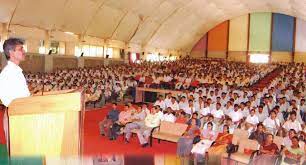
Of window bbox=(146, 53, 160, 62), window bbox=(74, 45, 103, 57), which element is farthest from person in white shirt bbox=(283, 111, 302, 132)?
window bbox=(146, 53, 160, 62)

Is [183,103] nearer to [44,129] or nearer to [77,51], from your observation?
[44,129]

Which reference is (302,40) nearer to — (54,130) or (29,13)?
(29,13)

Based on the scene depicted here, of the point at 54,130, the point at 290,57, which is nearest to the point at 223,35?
the point at 290,57

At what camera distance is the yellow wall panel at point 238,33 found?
139ft

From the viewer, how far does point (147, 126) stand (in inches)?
386

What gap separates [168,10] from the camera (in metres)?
33.7

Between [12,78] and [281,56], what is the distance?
41.7 meters

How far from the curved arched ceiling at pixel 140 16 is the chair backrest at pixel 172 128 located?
1363 centimetres

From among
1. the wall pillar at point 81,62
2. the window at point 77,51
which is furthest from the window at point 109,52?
the window at point 77,51

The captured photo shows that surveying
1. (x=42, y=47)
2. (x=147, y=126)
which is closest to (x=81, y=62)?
(x=42, y=47)

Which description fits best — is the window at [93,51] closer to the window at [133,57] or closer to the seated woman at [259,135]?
the window at [133,57]

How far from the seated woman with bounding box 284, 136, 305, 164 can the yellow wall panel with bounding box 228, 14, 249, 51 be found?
36.8 metres

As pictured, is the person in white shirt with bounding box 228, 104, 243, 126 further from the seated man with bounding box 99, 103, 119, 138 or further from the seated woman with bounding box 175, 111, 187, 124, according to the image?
the seated man with bounding box 99, 103, 119, 138

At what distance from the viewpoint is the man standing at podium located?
1.86 metres
